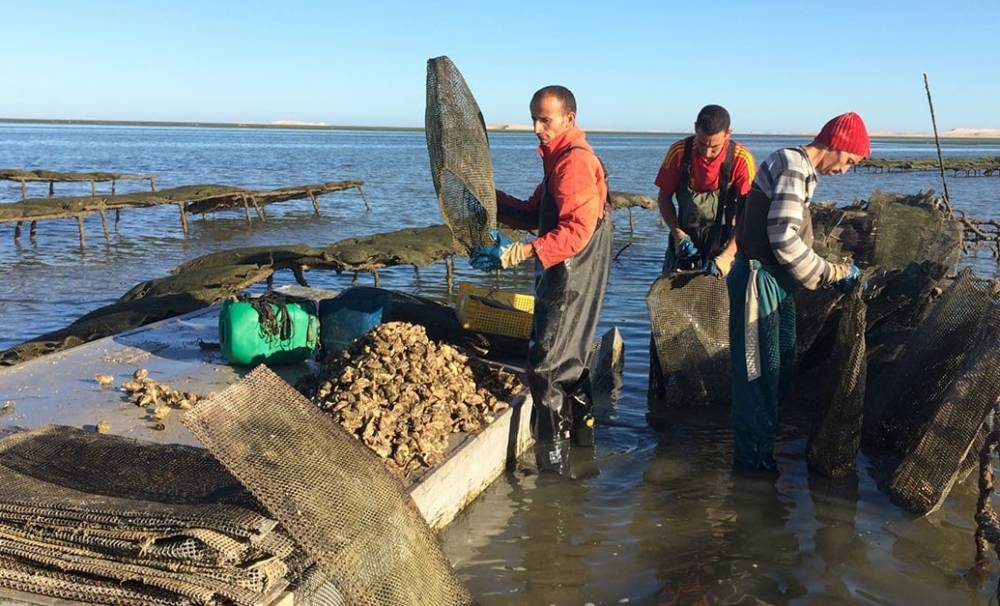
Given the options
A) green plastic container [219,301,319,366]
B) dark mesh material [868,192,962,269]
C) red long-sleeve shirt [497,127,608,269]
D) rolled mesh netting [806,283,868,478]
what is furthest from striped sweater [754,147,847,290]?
dark mesh material [868,192,962,269]

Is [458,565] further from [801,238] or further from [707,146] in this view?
[707,146]

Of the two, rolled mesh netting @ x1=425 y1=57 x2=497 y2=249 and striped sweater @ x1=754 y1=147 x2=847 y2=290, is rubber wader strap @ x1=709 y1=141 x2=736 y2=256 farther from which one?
rolled mesh netting @ x1=425 y1=57 x2=497 y2=249

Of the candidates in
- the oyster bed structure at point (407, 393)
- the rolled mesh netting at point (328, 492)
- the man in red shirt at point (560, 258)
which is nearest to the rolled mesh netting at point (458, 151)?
the man in red shirt at point (560, 258)

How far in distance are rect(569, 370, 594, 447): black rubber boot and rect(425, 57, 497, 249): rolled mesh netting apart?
3.82ft

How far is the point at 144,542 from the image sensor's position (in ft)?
9.90

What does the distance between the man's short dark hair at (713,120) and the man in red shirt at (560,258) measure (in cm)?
116

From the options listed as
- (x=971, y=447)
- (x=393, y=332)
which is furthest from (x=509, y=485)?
(x=971, y=447)

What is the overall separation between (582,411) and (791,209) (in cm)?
188

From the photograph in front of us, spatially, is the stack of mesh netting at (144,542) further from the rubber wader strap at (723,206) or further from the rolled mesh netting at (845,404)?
the rubber wader strap at (723,206)

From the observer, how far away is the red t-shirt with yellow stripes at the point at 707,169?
233 inches

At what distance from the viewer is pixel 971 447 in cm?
458

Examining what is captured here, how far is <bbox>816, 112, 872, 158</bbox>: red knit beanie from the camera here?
4543mm

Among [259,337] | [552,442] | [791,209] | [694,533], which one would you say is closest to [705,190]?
[791,209]

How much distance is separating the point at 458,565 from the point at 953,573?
2.58 meters
